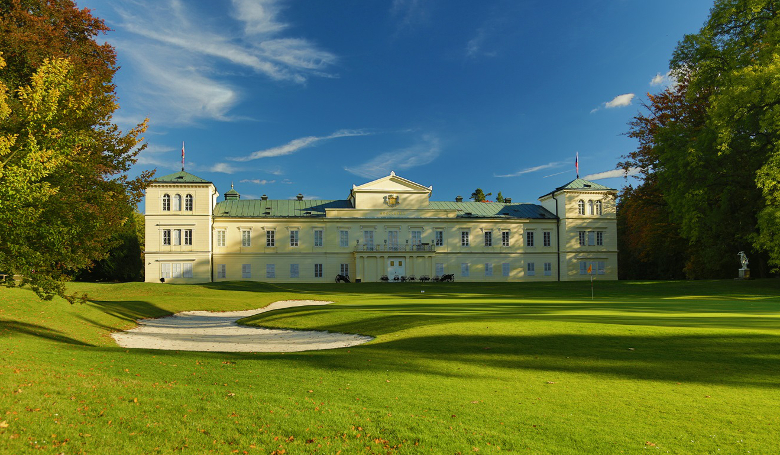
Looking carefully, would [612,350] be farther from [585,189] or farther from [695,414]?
[585,189]

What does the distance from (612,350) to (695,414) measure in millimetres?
4128

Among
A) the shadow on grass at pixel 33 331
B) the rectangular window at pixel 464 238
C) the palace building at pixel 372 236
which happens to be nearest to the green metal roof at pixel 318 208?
the palace building at pixel 372 236

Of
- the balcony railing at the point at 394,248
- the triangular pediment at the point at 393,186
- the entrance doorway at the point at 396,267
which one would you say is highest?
the triangular pediment at the point at 393,186

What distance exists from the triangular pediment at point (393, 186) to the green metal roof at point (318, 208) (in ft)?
9.15

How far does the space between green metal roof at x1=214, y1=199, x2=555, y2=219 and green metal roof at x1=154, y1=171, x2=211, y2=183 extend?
4.32 metres

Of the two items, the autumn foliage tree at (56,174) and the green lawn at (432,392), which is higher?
the autumn foliage tree at (56,174)

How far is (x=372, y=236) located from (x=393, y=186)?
230 inches

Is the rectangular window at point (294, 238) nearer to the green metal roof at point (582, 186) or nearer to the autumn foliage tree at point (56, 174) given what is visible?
the green metal roof at point (582, 186)

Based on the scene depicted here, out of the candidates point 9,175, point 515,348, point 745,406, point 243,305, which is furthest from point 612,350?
point 243,305

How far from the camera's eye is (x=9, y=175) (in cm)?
921

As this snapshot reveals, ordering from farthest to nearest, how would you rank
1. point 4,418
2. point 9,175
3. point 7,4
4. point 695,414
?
point 7,4 < point 9,175 < point 695,414 < point 4,418

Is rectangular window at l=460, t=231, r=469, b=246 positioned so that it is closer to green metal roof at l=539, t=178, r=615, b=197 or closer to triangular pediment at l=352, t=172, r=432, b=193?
triangular pediment at l=352, t=172, r=432, b=193

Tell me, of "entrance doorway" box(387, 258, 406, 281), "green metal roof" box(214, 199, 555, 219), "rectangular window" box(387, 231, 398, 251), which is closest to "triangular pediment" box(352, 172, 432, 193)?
"green metal roof" box(214, 199, 555, 219)

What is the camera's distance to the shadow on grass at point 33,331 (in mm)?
13622
